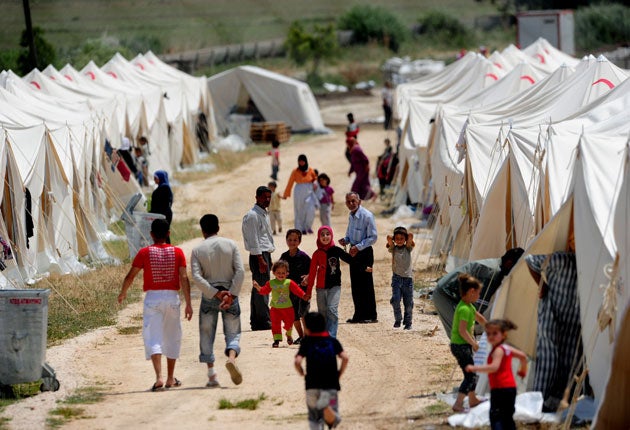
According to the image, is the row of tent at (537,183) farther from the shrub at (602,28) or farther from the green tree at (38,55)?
the shrub at (602,28)

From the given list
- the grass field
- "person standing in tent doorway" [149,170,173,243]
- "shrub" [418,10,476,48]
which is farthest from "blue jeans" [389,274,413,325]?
"shrub" [418,10,476,48]

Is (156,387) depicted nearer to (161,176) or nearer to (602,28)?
(161,176)

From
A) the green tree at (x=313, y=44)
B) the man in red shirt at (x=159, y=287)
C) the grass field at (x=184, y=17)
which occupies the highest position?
the grass field at (x=184, y=17)

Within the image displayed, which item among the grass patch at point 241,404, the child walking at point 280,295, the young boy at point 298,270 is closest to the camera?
the grass patch at point 241,404

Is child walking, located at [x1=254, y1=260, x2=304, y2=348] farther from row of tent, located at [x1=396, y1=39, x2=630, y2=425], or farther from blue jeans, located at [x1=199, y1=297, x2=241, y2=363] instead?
row of tent, located at [x1=396, y1=39, x2=630, y2=425]

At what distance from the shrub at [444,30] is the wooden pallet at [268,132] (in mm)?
24388

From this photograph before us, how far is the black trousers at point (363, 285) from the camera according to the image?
522 inches

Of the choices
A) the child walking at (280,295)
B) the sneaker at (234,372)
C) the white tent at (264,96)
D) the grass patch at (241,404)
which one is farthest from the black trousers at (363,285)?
the white tent at (264,96)

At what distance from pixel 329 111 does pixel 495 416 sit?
3651 cm

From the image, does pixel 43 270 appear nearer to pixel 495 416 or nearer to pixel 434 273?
pixel 434 273

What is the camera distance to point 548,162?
12133mm

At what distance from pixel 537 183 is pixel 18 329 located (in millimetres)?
5948

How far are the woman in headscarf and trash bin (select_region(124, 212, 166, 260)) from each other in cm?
278

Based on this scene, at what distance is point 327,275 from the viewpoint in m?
12.0
